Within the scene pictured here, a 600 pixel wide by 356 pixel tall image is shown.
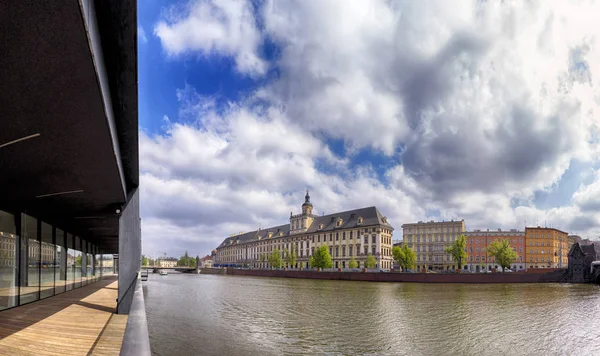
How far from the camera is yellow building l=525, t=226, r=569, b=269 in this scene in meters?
94.5

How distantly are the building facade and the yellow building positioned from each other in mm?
19311

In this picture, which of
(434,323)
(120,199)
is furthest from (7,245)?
(434,323)

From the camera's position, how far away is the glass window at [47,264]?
14433 millimetres

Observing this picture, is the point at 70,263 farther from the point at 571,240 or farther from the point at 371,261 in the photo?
the point at 571,240

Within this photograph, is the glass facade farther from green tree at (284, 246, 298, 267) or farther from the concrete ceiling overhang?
green tree at (284, 246, 298, 267)

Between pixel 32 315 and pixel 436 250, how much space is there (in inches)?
3539

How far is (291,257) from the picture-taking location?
95.9 metres

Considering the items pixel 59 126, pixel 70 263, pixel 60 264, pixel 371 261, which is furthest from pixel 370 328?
pixel 371 261

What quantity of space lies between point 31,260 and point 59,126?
9.84m

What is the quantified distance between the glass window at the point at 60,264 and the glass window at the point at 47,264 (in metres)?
0.75

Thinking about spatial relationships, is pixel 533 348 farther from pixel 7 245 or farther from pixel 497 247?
pixel 497 247

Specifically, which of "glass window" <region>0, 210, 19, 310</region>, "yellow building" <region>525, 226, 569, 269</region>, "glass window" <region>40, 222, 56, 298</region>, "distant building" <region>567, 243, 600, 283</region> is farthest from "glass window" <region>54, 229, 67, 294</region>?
"yellow building" <region>525, 226, 569, 269</region>

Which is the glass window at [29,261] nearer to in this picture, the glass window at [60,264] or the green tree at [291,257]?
the glass window at [60,264]

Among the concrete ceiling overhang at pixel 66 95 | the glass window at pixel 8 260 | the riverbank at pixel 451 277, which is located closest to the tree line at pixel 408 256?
the riverbank at pixel 451 277
